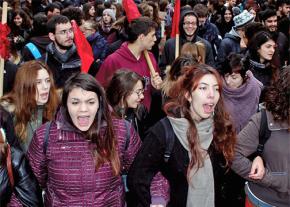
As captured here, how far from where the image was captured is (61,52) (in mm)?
5508

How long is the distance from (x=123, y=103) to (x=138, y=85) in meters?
0.22

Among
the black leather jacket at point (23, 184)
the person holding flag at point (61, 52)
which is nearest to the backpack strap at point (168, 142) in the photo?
the black leather jacket at point (23, 184)

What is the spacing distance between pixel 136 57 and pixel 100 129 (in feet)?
A: 8.05

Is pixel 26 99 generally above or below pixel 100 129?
above

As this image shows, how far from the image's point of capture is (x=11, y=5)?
908cm

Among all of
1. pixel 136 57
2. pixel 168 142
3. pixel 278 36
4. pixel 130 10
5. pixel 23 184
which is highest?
pixel 130 10

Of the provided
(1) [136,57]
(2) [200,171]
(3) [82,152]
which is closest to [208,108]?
(2) [200,171]

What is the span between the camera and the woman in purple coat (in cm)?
287

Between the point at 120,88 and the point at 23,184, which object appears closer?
the point at 23,184

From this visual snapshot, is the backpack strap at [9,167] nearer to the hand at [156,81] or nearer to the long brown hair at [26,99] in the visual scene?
the long brown hair at [26,99]

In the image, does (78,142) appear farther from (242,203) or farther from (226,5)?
(226,5)

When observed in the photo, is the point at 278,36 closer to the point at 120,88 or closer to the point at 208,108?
the point at 120,88

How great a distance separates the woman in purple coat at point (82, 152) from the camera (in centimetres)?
287

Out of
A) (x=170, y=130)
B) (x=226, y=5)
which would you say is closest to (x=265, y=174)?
(x=170, y=130)
